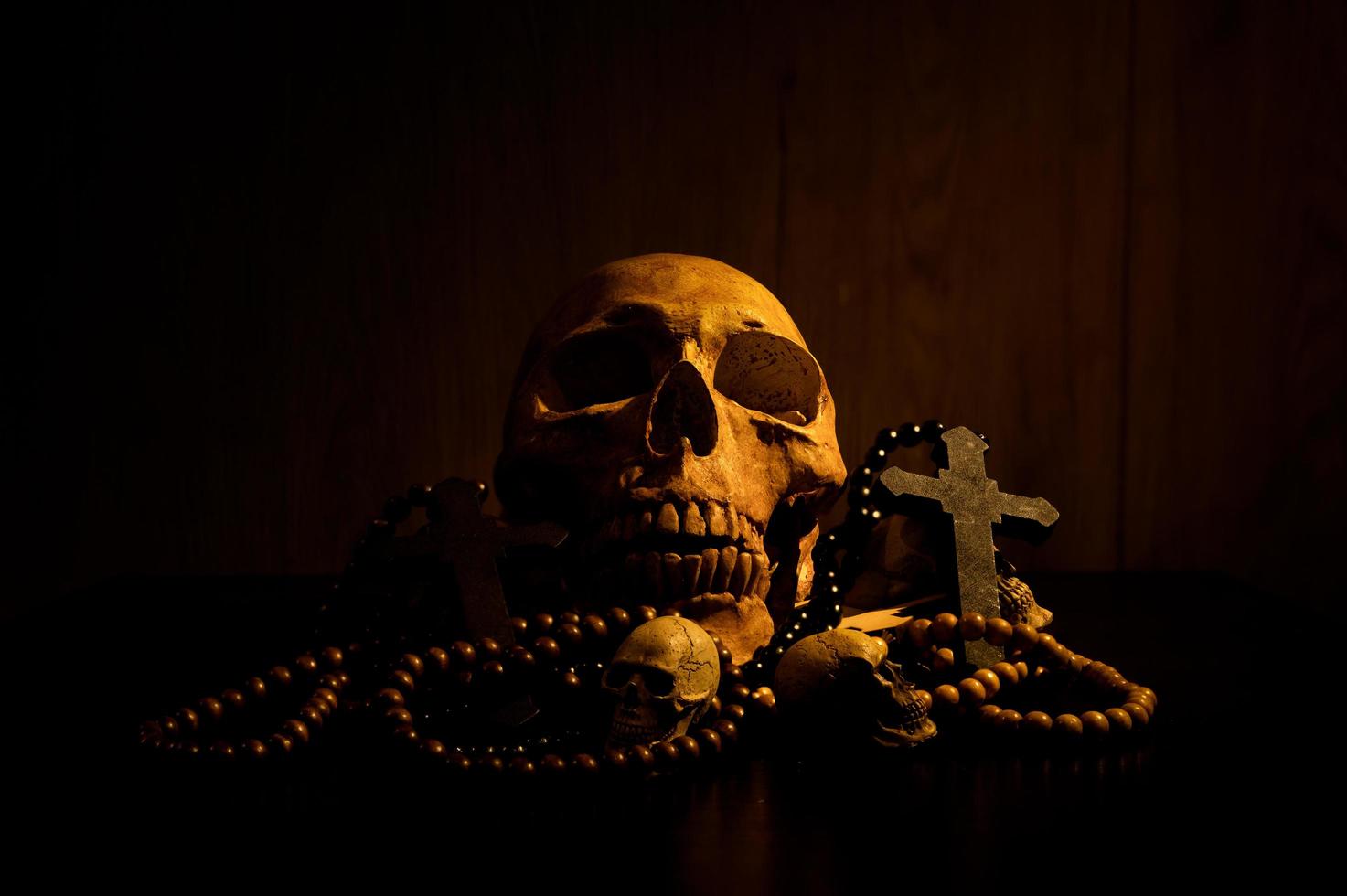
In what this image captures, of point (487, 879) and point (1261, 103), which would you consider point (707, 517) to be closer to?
point (487, 879)

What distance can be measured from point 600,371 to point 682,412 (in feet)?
0.73

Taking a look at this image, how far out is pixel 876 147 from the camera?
2.57 meters

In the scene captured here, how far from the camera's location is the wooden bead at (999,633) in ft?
4.65

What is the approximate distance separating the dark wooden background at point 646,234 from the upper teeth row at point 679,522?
1.15m

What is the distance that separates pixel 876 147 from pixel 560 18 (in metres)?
0.73

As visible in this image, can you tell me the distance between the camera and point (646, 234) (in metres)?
2.61

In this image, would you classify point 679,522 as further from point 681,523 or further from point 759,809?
point 759,809

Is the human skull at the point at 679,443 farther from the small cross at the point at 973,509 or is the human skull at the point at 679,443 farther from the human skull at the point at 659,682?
the human skull at the point at 659,682

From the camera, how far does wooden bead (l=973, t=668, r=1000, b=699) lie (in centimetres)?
134

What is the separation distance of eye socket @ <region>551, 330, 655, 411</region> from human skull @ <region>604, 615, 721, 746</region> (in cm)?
54

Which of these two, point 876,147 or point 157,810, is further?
point 876,147

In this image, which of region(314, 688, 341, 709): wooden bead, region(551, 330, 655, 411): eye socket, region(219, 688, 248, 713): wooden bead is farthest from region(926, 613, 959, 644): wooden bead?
region(219, 688, 248, 713): wooden bead

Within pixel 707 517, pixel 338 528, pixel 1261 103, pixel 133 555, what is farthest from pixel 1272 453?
pixel 133 555

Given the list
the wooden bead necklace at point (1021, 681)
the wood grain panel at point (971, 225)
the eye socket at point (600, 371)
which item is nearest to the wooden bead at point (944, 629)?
the wooden bead necklace at point (1021, 681)
